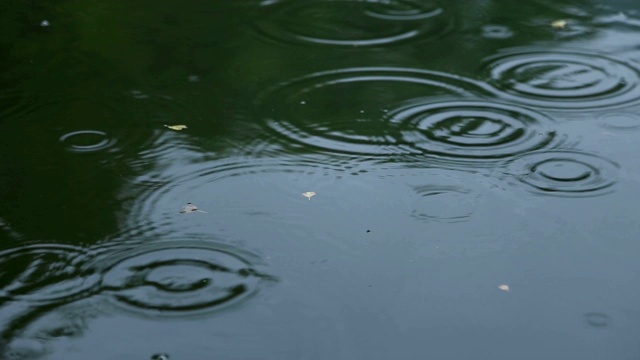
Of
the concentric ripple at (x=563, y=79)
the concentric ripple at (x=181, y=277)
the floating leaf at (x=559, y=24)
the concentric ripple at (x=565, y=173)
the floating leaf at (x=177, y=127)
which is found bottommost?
the concentric ripple at (x=181, y=277)

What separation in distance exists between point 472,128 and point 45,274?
6.79 feet

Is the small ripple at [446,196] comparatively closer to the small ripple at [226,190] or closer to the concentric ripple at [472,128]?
the concentric ripple at [472,128]

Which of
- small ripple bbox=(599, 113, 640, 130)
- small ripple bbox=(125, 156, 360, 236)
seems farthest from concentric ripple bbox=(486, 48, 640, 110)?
small ripple bbox=(125, 156, 360, 236)

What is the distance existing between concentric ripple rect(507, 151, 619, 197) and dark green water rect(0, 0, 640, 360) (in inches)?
0.5

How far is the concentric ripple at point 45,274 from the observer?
11.5 ft

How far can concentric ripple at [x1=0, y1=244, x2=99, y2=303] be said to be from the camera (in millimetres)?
3514

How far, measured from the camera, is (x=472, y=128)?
15.6 feet

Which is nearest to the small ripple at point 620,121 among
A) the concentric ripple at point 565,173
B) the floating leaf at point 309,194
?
the concentric ripple at point 565,173

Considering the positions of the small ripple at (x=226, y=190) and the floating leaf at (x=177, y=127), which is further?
the floating leaf at (x=177, y=127)

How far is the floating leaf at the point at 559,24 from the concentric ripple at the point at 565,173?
160cm

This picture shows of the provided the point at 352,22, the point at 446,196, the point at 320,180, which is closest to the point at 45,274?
the point at 320,180

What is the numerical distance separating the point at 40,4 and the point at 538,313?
153 inches

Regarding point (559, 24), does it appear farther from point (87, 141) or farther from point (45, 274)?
point (45, 274)

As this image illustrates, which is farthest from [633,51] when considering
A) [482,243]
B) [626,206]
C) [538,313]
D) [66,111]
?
[66,111]
